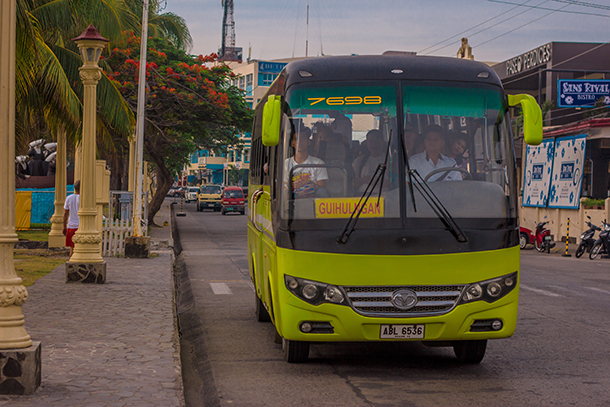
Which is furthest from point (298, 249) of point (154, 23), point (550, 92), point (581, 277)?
point (550, 92)

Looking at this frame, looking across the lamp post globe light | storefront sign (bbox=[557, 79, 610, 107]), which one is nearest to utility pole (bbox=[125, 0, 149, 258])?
the lamp post globe light

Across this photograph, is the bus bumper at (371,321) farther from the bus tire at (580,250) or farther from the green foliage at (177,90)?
the green foliage at (177,90)

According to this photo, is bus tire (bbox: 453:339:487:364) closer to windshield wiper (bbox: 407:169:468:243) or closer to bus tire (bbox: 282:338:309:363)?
windshield wiper (bbox: 407:169:468:243)

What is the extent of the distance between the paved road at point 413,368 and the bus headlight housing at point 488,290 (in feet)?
2.42

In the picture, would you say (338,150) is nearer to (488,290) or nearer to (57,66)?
(488,290)

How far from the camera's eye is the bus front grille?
20.6ft

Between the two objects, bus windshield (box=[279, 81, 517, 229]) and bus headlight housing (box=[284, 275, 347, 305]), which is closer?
bus headlight housing (box=[284, 275, 347, 305])

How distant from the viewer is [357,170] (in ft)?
21.5

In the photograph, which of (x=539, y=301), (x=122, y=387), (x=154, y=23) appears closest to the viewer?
(x=122, y=387)

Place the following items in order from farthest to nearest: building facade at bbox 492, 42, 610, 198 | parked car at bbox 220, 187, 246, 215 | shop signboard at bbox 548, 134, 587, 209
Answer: parked car at bbox 220, 187, 246, 215 → building facade at bbox 492, 42, 610, 198 → shop signboard at bbox 548, 134, 587, 209

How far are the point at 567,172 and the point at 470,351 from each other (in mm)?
23125

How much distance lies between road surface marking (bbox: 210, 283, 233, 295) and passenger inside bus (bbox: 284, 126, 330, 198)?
22.6ft

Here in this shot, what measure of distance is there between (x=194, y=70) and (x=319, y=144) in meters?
22.2

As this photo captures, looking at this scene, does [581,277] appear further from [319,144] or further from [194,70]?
[194,70]
